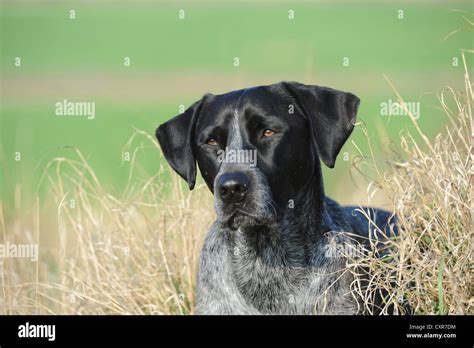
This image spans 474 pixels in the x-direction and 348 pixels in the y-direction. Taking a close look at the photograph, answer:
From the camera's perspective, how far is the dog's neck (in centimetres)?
586

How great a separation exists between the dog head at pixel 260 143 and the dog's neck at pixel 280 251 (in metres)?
0.14

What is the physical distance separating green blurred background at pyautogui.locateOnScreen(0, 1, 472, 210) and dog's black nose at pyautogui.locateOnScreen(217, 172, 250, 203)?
9.34 meters

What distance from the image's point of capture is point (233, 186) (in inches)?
215

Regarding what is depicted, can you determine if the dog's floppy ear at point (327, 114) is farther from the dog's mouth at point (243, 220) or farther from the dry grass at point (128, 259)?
the dry grass at point (128, 259)

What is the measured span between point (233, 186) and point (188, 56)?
22411 millimetres

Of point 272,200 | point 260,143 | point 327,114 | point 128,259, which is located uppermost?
point 327,114

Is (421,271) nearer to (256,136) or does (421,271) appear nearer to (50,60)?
(256,136)

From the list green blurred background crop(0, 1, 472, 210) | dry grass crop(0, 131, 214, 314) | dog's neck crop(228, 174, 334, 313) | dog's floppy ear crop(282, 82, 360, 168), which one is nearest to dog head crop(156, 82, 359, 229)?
dog's floppy ear crop(282, 82, 360, 168)

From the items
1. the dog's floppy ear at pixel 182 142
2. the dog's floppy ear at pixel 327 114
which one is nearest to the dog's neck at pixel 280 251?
the dog's floppy ear at pixel 327 114

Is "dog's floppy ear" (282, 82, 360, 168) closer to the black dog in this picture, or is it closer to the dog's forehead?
the black dog

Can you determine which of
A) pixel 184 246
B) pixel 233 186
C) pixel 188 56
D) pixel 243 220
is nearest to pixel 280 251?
pixel 243 220

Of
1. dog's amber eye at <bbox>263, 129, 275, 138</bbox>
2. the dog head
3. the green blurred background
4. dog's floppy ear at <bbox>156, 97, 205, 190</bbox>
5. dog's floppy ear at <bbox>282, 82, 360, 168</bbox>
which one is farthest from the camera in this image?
the green blurred background

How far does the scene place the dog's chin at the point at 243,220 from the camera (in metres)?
5.61

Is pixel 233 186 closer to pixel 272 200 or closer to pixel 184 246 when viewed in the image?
pixel 272 200
